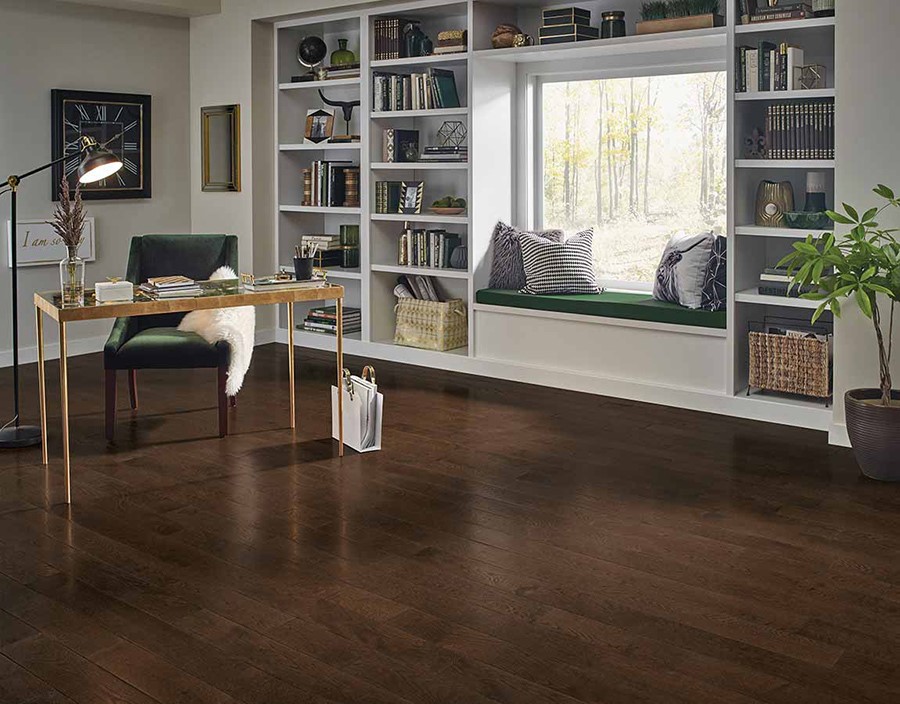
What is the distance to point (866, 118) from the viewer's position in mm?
4816

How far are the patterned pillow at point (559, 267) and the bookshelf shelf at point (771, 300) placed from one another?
114 cm

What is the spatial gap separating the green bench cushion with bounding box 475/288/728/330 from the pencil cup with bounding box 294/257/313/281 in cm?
186

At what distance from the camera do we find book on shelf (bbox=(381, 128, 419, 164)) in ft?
23.5

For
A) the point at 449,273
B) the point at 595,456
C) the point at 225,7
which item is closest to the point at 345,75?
the point at 225,7

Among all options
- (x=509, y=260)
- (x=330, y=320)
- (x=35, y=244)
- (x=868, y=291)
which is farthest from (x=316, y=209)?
(x=868, y=291)

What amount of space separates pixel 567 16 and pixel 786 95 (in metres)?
1.51

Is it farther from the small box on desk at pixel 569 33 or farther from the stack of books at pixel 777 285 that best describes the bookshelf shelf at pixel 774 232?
the small box on desk at pixel 569 33

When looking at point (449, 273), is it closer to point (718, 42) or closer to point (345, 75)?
point (345, 75)

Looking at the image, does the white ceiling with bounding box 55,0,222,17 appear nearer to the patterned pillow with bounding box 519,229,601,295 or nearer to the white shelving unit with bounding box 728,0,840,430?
the patterned pillow with bounding box 519,229,601,295

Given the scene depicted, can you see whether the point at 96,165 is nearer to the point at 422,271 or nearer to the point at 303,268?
the point at 303,268

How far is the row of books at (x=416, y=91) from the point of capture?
272 inches

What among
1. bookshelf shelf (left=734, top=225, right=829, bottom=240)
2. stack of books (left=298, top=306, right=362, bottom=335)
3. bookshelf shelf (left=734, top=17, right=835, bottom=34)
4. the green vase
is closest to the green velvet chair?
stack of books (left=298, top=306, right=362, bottom=335)

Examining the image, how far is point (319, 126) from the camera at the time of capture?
24.9ft

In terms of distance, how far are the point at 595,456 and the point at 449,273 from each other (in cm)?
232
